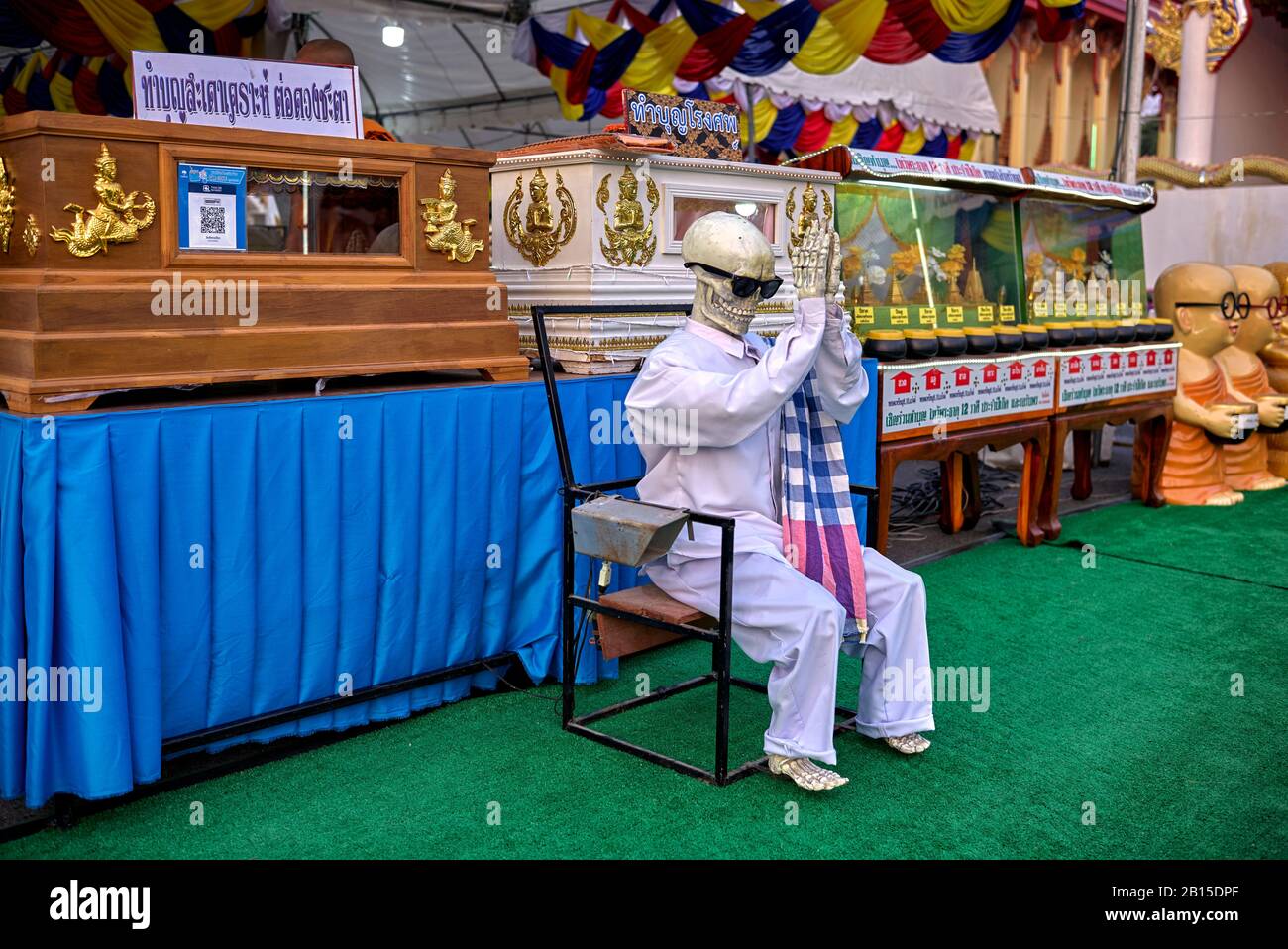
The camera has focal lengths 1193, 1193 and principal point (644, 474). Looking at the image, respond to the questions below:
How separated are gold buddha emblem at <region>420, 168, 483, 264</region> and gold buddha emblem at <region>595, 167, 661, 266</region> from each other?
23.5 inches

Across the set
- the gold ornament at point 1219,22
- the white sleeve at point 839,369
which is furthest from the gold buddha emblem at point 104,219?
the gold ornament at point 1219,22

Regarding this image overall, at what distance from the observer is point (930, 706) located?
3.34m

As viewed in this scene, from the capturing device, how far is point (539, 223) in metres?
4.25

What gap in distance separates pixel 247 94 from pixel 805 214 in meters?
2.43

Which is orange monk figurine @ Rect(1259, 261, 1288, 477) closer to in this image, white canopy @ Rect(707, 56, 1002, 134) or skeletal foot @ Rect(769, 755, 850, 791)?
white canopy @ Rect(707, 56, 1002, 134)

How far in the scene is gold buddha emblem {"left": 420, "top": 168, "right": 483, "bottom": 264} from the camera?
354 centimetres

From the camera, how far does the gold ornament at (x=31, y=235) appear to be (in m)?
2.90

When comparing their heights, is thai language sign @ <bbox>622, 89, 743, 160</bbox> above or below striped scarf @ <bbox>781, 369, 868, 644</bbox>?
above

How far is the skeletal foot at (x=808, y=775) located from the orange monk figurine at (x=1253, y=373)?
5145 millimetres

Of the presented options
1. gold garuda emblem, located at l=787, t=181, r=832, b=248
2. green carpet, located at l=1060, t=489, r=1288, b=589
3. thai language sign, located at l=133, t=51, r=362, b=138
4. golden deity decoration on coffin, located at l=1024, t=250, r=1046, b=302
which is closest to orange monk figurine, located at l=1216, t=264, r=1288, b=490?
green carpet, located at l=1060, t=489, r=1288, b=589

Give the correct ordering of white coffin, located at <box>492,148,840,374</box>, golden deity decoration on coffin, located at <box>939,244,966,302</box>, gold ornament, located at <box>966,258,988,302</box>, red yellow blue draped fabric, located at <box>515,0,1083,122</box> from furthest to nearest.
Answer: red yellow blue draped fabric, located at <box>515,0,1083,122</box>, gold ornament, located at <box>966,258,988,302</box>, golden deity decoration on coffin, located at <box>939,244,966,302</box>, white coffin, located at <box>492,148,840,374</box>

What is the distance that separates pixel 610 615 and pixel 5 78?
8892mm

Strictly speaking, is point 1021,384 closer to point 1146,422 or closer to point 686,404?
point 1146,422
